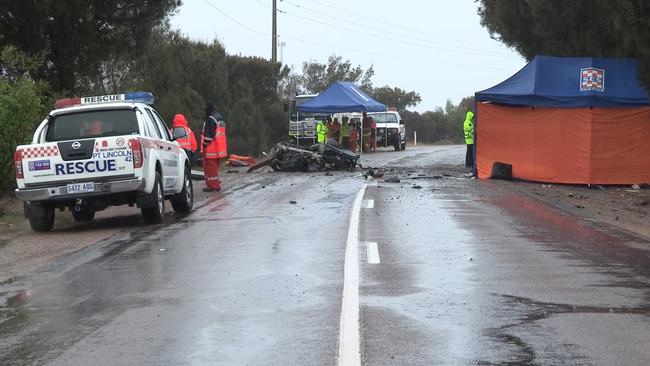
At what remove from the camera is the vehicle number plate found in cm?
1342

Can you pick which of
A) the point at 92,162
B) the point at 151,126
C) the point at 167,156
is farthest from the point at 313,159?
the point at 92,162

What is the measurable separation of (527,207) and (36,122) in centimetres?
1045

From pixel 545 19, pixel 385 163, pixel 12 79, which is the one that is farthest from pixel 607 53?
pixel 12 79

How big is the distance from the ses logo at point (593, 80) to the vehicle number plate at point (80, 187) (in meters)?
13.9

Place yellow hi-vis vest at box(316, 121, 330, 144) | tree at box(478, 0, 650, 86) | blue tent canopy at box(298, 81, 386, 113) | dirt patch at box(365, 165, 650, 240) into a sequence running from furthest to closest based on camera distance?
yellow hi-vis vest at box(316, 121, 330, 144)
blue tent canopy at box(298, 81, 386, 113)
tree at box(478, 0, 650, 86)
dirt patch at box(365, 165, 650, 240)

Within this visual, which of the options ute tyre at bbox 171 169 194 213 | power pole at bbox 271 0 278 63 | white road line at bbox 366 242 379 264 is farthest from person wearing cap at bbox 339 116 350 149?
white road line at bbox 366 242 379 264

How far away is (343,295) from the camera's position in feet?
26.8

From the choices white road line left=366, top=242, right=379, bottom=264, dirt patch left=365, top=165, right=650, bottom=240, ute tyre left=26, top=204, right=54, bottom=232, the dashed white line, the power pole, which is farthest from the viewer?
the power pole

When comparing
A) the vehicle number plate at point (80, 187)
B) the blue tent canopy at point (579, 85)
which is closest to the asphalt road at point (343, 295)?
the vehicle number plate at point (80, 187)

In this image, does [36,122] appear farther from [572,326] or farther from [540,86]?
[572,326]

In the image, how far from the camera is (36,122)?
18375 millimetres

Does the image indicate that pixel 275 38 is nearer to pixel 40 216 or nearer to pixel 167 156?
pixel 167 156

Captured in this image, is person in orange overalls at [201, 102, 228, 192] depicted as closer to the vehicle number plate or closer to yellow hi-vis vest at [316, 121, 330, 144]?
the vehicle number plate

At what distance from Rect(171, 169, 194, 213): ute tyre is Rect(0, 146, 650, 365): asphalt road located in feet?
4.85
